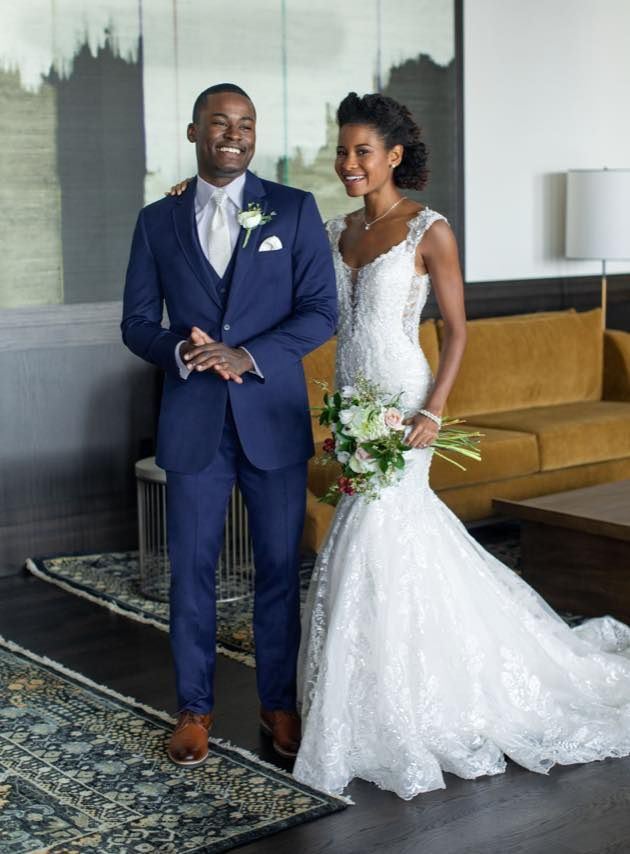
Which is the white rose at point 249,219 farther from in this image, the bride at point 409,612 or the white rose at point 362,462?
the white rose at point 362,462

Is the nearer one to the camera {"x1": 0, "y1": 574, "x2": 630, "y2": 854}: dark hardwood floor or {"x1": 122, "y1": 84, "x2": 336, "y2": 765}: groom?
{"x1": 0, "y1": 574, "x2": 630, "y2": 854}: dark hardwood floor

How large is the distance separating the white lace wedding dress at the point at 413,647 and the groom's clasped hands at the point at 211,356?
607 mm

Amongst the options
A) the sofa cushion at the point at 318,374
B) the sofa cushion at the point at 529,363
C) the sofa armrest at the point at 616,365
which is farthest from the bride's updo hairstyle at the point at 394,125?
the sofa armrest at the point at 616,365

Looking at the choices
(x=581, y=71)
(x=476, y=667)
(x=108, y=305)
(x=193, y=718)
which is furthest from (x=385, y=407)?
(x=581, y=71)

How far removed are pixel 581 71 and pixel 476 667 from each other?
5.25 metres

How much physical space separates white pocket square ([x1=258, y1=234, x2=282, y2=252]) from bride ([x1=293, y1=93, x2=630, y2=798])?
368 millimetres

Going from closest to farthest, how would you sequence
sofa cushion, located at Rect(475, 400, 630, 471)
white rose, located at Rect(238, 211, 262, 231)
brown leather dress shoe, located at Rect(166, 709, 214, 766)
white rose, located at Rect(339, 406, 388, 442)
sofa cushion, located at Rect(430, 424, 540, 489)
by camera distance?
white rose, located at Rect(238, 211, 262, 231)
white rose, located at Rect(339, 406, 388, 442)
brown leather dress shoe, located at Rect(166, 709, 214, 766)
sofa cushion, located at Rect(430, 424, 540, 489)
sofa cushion, located at Rect(475, 400, 630, 471)

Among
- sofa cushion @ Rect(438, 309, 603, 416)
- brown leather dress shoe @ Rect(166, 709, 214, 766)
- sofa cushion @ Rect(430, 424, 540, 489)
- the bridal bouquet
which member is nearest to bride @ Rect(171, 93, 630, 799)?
the bridal bouquet

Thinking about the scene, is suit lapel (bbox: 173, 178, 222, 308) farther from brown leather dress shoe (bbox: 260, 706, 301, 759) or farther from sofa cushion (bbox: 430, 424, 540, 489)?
sofa cushion (bbox: 430, 424, 540, 489)

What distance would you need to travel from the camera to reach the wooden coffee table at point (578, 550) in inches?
191

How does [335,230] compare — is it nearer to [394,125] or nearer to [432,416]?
[394,125]

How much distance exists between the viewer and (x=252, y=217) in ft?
11.3

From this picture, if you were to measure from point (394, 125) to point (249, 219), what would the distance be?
56 centimetres

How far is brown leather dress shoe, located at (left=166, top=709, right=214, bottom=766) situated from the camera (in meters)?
3.65
